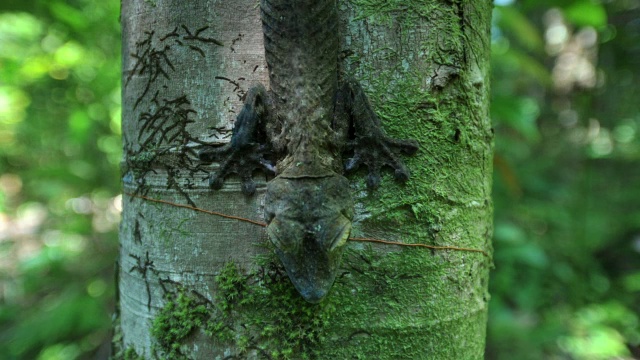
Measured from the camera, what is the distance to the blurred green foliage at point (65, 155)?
11.6 ft

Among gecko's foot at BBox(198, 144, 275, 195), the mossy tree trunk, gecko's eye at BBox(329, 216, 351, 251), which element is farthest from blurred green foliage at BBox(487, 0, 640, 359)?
gecko's foot at BBox(198, 144, 275, 195)

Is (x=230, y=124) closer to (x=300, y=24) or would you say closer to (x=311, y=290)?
(x=300, y=24)

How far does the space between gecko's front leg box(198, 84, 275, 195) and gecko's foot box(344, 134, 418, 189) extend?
1.09ft

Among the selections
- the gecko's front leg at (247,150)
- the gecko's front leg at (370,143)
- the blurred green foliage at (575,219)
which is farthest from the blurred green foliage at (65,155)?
the blurred green foliage at (575,219)

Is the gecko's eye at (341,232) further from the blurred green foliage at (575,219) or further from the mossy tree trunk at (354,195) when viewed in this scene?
the blurred green foliage at (575,219)

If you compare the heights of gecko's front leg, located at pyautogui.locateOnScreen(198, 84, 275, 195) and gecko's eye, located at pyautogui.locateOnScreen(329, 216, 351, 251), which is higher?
gecko's front leg, located at pyautogui.locateOnScreen(198, 84, 275, 195)

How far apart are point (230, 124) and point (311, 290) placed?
682 mm

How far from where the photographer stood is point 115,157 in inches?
193

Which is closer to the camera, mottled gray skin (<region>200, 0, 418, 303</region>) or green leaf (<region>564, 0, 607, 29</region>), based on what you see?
mottled gray skin (<region>200, 0, 418, 303</region>)

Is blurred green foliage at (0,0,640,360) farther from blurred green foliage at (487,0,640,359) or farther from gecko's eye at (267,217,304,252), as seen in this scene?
gecko's eye at (267,217,304,252)

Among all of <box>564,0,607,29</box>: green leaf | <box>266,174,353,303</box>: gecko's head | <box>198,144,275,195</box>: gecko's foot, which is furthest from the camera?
<box>564,0,607,29</box>: green leaf

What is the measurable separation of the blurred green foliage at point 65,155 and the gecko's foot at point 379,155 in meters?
2.88

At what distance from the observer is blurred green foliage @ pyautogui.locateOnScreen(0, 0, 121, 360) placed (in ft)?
11.6

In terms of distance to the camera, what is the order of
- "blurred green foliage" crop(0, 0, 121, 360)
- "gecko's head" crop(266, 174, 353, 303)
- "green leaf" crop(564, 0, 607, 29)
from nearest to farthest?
"gecko's head" crop(266, 174, 353, 303)
"green leaf" crop(564, 0, 607, 29)
"blurred green foliage" crop(0, 0, 121, 360)
